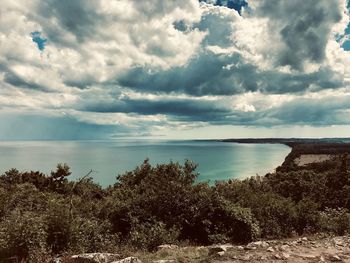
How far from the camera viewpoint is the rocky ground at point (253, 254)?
1073cm

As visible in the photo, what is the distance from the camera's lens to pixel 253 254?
36.8ft

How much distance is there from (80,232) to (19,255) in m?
2.41

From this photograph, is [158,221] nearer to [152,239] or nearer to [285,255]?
[152,239]

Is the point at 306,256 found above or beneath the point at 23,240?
above

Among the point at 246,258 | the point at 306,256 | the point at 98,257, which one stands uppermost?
the point at 306,256

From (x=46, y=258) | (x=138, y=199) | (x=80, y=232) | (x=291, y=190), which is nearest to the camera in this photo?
(x=46, y=258)

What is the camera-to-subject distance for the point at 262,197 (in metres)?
22.2

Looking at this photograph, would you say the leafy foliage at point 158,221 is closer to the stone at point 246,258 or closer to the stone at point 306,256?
the stone at point 246,258

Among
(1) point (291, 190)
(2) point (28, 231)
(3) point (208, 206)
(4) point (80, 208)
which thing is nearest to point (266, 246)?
(3) point (208, 206)

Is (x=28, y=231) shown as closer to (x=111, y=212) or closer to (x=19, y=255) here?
(x=19, y=255)

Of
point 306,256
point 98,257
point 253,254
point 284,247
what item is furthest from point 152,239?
point 306,256

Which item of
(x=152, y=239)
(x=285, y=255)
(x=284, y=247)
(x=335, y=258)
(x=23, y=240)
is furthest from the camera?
(x=152, y=239)

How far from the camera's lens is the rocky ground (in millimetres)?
10734

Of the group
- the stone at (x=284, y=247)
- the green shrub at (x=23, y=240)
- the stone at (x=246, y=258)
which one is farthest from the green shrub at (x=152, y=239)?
the stone at (x=284, y=247)
